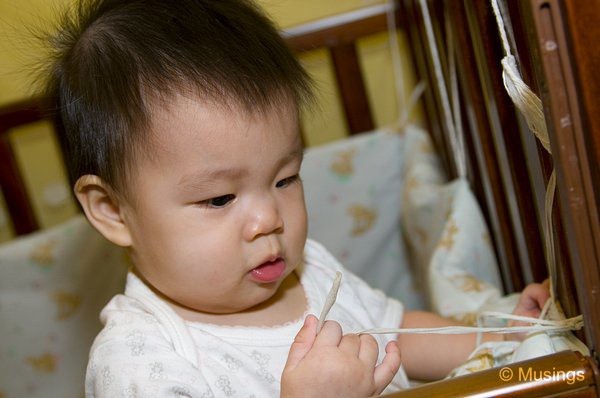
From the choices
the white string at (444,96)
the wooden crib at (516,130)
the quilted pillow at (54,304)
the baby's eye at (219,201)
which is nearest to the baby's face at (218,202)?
the baby's eye at (219,201)

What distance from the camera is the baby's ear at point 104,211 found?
86 centimetres

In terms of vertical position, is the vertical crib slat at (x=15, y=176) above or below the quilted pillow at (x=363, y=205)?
above

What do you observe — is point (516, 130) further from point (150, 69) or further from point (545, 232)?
point (150, 69)

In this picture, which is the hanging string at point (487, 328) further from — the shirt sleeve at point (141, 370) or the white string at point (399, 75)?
the white string at point (399, 75)

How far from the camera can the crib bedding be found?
154 centimetres

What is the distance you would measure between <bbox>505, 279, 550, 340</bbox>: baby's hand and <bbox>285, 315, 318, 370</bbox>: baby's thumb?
0.88 feet

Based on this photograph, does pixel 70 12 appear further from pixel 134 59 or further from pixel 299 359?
pixel 299 359

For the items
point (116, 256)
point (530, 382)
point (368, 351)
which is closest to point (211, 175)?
point (368, 351)

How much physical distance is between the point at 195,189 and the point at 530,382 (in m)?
0.37

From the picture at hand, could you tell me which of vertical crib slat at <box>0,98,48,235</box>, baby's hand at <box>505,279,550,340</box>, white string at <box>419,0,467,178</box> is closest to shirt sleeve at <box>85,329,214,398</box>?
baby's hand at <box>505,279,550,340</box>

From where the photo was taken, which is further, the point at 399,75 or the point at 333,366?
the point at 399,75

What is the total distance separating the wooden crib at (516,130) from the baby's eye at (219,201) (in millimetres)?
273

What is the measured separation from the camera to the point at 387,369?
2.41 ft

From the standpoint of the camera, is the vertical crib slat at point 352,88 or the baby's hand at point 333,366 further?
the vertical crib slat at point 352,88
